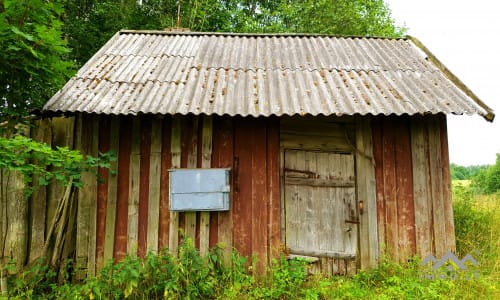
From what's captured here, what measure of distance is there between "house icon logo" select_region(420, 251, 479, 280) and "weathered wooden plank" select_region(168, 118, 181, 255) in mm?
3411

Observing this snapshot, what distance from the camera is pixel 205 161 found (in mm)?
4246

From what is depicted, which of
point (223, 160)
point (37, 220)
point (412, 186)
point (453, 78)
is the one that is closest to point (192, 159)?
point (223, 160)

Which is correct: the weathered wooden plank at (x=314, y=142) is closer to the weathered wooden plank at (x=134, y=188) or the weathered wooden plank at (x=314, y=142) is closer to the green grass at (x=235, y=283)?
the green grass at (x=235, y=283)

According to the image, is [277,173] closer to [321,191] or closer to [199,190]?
[321,191]

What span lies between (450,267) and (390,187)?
133 cm

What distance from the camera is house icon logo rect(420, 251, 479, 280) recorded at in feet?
12.9

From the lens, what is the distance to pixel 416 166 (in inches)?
171

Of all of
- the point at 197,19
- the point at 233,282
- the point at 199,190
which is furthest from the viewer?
the point at 197,19

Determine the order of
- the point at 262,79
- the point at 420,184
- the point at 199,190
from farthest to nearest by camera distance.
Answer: the point at 262,79 → the point at 420,184 → the point at 199,190

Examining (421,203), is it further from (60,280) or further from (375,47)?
(60,280)

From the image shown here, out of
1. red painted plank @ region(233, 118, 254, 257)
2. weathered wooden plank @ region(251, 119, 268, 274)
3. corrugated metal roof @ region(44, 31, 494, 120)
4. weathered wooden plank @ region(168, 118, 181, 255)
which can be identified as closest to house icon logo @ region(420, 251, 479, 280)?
corrugated metal roof @ region(44, 31, 494, 120)

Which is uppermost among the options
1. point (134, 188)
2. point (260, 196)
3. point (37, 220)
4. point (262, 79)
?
point (262, 79)

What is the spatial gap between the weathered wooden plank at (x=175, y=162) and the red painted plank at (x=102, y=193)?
96 centimetres

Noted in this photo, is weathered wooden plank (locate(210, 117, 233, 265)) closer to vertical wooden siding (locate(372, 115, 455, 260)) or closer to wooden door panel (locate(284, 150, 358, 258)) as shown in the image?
wooden door panel (locate(284, 150, 358, 258))
